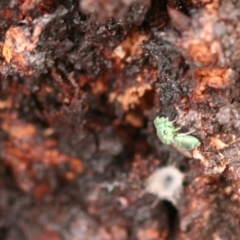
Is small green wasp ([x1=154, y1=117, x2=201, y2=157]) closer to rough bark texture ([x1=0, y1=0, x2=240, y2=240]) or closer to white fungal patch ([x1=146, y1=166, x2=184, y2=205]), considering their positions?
rough bark texture ([x1=0, y1=0, x2=240, y2=240])

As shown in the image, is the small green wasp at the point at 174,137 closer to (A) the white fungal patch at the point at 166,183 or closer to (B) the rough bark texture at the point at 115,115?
(B) the rough bark texture at the point at 115,115

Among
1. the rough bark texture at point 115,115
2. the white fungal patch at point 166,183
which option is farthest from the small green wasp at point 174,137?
the white fungal patch at point 166,183

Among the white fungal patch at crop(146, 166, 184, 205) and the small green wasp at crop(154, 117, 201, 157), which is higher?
the small green wasp at crop(154, 117, 201, 157)

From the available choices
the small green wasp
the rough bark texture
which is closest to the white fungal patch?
the rough bark texture

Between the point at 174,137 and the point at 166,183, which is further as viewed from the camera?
the point at 166,183

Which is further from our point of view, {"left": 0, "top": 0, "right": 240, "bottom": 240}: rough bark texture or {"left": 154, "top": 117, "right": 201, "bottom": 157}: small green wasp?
{"left": 154, "top": 117, "right": 201, "bottom": 157}: small green wasp

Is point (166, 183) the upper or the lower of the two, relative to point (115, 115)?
lower
